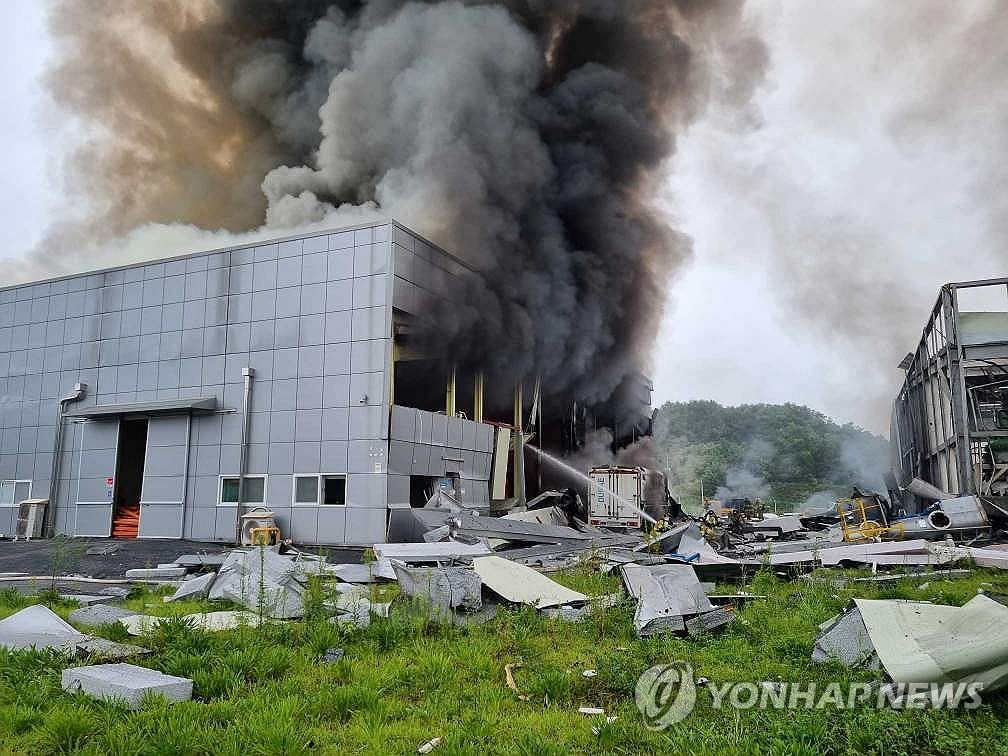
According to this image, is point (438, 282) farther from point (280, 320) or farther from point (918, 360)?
point (918, 360)

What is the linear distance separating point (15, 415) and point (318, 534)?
12.0m

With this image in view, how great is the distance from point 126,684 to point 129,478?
793 inches

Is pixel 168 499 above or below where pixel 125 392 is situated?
below

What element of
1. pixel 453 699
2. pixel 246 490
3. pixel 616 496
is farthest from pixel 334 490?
pixel 453 699

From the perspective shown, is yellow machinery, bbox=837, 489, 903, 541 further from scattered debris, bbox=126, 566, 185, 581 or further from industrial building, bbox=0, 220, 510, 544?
scattered debris, bbox=126, 566, 185, 581

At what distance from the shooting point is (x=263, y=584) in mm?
7141

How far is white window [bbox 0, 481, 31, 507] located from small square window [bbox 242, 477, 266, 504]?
823cm

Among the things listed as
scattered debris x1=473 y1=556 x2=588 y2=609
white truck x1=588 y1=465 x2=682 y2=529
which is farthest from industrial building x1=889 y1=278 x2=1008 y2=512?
scattered debris x1=473 y1=556 x2=588 y2=609

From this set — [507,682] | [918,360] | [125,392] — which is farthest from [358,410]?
[918,360]

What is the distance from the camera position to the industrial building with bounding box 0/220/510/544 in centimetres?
1666

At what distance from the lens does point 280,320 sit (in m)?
17.8

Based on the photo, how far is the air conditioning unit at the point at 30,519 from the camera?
19797 mm

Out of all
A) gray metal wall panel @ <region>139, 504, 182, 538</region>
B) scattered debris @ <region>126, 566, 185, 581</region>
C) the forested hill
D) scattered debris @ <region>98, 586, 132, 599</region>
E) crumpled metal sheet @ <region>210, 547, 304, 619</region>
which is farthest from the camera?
the forested hill

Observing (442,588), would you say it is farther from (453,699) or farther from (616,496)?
(616,496)
